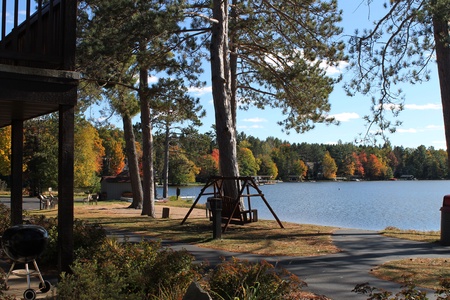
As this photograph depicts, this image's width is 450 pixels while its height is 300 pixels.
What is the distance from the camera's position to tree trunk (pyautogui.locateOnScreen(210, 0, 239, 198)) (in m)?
15.9

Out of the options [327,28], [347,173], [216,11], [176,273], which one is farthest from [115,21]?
[347,173]

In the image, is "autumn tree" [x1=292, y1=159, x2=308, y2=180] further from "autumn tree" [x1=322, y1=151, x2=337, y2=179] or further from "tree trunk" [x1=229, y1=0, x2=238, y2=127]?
"tree trunk" [x1=229, y1=0, x2=238, y2=127]

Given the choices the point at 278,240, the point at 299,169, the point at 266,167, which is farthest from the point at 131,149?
the point at 299,169

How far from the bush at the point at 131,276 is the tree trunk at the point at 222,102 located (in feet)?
31.8

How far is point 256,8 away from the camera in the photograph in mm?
18547

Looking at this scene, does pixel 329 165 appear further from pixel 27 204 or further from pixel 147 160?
pixel 147 160

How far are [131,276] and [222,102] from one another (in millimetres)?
11115

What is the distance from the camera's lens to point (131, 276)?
5.27m

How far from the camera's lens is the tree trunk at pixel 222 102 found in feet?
52.3

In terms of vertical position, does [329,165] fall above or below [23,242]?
above

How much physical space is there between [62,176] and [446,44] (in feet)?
26.5

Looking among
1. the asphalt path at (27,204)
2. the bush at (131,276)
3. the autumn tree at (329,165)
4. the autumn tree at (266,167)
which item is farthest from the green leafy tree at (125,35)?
the autumn tree at (329,165)

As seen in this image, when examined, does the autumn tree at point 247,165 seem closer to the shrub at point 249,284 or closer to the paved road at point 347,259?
the paved road at point 347,259

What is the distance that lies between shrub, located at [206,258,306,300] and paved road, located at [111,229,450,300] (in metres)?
1.11
